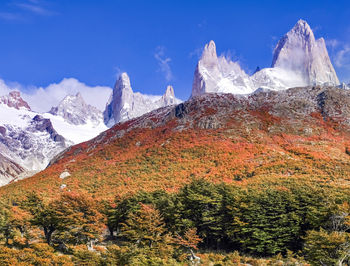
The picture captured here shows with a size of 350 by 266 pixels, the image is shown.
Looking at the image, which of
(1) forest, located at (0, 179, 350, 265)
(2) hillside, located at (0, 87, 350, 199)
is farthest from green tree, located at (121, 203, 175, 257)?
(2) hillside, located at (0, 87, 350, 199)

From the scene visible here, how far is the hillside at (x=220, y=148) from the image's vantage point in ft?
174

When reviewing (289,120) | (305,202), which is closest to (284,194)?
(305,202)

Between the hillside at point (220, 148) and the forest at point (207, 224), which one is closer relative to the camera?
the forest at point (207, 224)

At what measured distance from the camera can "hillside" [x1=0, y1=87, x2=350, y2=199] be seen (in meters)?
53.2

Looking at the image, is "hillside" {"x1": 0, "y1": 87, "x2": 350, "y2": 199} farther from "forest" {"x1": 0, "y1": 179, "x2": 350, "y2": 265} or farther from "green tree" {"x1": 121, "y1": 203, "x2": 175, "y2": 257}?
"forest" {"x1": 0, "y1": 179, "x2": 350, "y2": 265}

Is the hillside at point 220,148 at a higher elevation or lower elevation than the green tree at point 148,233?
higher

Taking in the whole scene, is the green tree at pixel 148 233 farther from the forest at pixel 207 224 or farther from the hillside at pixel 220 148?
the hillside at pixel 220 148

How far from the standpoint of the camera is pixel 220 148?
66.0 m

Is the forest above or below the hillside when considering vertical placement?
below

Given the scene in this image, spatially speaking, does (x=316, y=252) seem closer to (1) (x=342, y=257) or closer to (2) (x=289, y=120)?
(1) (x=342, y=257)

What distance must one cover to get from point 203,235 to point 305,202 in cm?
1311

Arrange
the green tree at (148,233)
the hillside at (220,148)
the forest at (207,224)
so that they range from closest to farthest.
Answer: the forest at (207,224), the green tree at (148,233), the hillside at (220,148)

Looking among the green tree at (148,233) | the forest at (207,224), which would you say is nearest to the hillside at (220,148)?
the green tree at (148,233)

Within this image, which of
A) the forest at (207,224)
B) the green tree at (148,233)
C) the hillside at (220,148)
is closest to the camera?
the forest at (207,224)
